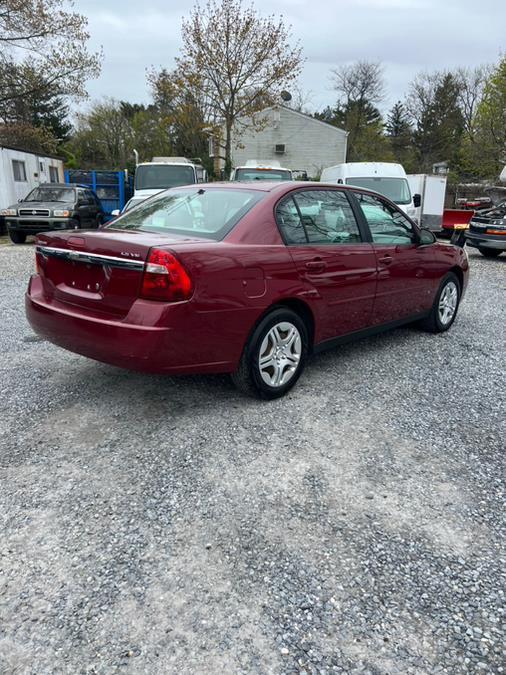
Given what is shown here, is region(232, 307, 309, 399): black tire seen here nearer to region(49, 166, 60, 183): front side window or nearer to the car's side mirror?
the car's side mirror

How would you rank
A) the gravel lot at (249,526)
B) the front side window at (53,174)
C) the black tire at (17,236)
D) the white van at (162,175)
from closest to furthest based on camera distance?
the gravel lot at (249,526), the black tire at (17,236), the white van at (162,175), the front side window at (53,174)

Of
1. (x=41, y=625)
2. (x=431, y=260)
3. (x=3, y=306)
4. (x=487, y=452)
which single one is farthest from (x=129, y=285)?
(x=3, y=306)

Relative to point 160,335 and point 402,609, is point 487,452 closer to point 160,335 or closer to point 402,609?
point 402,609

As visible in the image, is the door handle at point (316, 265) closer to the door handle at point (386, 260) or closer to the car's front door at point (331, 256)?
the car's front door at point (331, 256)

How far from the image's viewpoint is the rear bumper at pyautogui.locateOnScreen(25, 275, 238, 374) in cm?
317

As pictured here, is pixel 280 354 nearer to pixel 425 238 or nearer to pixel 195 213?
pixel 195 213

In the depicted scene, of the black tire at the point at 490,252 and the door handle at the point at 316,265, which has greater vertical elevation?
the door handle at the point at 316,265

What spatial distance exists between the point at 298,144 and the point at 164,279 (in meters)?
35.0

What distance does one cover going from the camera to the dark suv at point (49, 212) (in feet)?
46.2

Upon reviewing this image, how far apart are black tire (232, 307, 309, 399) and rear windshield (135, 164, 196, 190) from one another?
1172cm

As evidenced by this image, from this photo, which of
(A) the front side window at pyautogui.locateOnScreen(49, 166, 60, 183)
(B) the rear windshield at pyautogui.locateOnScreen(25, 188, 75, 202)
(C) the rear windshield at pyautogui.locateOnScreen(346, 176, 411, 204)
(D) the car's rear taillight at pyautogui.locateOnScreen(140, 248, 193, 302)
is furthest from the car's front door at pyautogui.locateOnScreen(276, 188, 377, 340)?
(A) the front side window at pyautogui.locateOnScreen(49, 166, 60, 183)

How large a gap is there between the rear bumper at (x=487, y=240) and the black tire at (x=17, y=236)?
12213mm

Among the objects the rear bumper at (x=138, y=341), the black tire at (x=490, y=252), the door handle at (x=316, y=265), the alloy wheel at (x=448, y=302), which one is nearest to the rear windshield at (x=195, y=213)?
the door handle at (x=316, y=265)

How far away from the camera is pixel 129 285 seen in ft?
10.6
